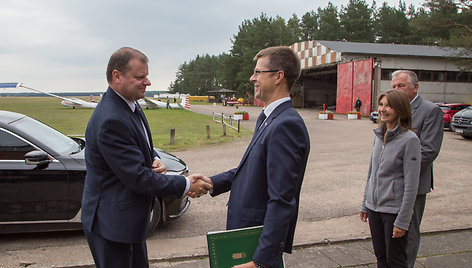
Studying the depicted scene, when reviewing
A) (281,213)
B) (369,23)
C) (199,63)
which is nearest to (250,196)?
(281,213)

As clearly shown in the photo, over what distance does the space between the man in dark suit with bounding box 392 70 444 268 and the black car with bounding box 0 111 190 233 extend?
145 inches

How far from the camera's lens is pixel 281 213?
1829 millimetres

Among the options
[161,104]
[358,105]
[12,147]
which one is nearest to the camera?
[12,147]

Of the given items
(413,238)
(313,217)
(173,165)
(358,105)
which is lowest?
(313,217)

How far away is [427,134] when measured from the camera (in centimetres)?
304

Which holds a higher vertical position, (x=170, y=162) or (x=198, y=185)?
(x=198, y=185)

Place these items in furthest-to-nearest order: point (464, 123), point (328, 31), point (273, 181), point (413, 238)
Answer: point (328, 31)
point (464, 123)
point (413, 238)
point (273, 181)

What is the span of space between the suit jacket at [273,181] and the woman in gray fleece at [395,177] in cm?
113

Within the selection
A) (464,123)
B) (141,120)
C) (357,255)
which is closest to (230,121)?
(464,123)

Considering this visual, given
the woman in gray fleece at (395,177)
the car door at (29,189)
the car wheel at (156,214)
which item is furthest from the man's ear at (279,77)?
the car door at (29,189)

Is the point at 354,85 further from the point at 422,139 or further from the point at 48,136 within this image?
the point at 422,139

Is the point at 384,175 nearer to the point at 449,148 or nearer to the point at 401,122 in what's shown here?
the point at 401,122

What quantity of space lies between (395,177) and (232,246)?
158cm

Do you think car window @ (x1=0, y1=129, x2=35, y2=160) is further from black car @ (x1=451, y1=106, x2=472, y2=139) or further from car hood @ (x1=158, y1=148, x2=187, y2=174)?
black car @ (x1=451, y1=106, x2=472, y2=139)
